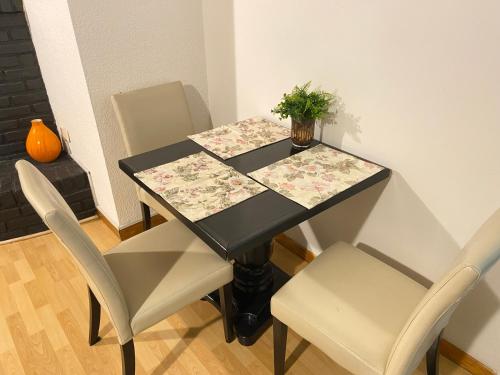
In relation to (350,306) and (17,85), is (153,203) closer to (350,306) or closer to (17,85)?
(350,306)

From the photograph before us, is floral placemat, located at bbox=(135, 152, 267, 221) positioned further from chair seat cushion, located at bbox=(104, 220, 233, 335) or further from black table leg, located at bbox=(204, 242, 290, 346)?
black table leg, located at bbox=(204, 242, 290, 346)

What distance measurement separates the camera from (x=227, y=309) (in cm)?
152

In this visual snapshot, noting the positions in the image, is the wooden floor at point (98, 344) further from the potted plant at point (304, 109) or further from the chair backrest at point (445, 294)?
the potted plant at point (304, 109)

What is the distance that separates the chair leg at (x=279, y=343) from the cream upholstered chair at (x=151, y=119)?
2.42ft

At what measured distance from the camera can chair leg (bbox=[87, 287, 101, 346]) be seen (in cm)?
150

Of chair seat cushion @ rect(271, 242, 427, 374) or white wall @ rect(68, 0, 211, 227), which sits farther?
white wall @ rect(68, 0, 211, 227)

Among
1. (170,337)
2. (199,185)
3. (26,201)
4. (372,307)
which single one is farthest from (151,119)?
(372,307)

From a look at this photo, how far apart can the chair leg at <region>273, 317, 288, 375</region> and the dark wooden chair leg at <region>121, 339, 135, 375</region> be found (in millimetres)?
497

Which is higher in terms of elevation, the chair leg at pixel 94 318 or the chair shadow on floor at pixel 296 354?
the chair leg at pixel 94 318

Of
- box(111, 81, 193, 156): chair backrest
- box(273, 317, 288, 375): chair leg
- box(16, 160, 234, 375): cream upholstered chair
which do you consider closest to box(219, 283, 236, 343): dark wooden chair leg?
box(16, 160, 234, 375): cream upholstered chair

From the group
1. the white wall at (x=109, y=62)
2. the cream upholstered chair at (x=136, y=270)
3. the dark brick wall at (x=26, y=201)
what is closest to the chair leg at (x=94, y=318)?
the cream upholstered chair at (x=136, y=270)

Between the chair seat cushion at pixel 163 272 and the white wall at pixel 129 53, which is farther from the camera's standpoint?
the white wall at pixel 129 53

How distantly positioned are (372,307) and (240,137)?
92 cm

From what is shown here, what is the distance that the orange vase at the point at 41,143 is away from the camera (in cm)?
227
